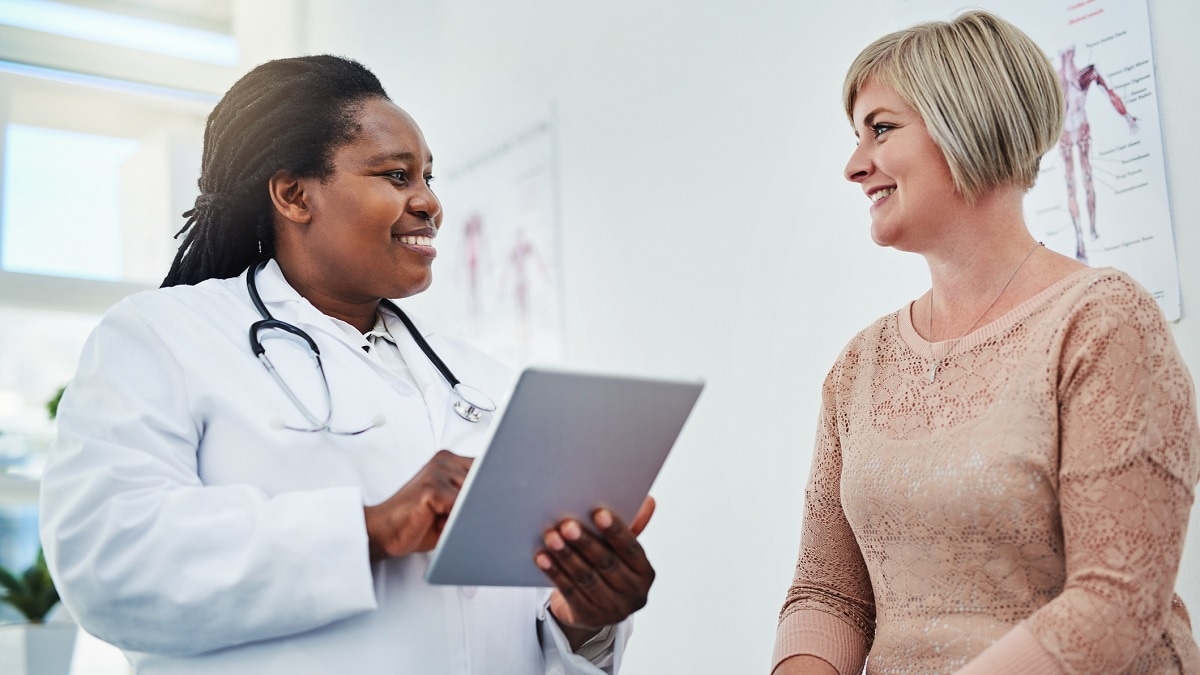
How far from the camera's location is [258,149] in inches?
59.9

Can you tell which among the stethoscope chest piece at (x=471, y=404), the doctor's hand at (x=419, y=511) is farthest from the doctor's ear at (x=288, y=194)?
the doctor's hand at (x=419, y=511)

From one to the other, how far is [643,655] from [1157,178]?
4.86ft

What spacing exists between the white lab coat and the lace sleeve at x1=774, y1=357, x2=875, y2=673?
26cm

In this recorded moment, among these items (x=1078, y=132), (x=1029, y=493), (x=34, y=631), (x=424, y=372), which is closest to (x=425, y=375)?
(x=424, y=372)

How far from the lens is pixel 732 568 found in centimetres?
229

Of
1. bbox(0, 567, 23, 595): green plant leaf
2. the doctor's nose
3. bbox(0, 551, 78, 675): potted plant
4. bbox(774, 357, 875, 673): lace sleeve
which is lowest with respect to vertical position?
bbox(0, 551, 78, 675): potted plant

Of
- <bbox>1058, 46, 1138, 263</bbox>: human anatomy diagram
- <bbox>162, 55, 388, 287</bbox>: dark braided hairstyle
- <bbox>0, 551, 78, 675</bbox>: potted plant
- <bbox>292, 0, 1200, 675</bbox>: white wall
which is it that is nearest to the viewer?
<bbox>162, 55, 388, 287</bbox>: dark braided hairstyle

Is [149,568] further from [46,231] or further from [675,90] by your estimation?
[46,231]

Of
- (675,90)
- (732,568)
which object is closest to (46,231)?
(675,90)

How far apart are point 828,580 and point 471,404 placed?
0.54 m

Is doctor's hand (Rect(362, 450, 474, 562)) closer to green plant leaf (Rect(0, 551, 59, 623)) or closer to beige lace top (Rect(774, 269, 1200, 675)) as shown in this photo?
beige lace top (Rect(774, 269, 1200, 675))

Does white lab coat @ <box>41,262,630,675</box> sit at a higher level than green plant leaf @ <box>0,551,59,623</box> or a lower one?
higher

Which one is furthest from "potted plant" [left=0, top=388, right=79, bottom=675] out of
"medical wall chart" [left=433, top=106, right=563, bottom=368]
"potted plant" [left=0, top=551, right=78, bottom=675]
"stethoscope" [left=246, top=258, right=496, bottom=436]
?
"stethoscope" [left=246, top=258, right=496, bottom=436]

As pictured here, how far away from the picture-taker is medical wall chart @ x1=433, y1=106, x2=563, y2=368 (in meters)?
2.88
